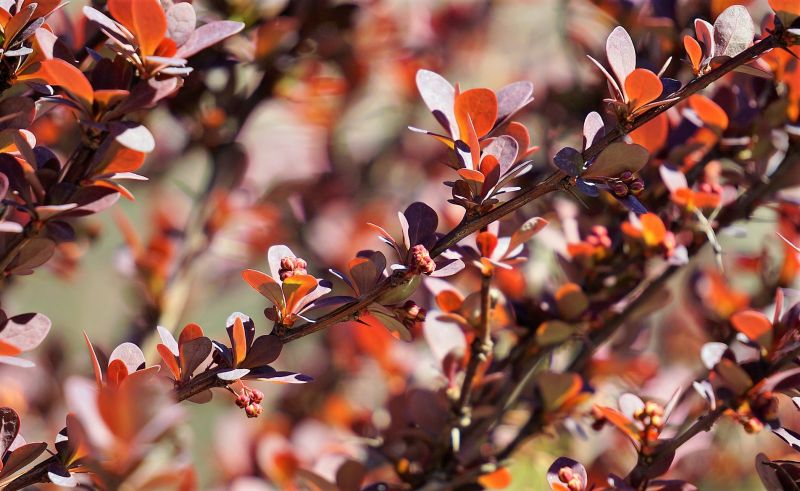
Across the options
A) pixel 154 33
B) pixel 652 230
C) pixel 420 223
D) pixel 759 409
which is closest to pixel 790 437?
pixel 759 409

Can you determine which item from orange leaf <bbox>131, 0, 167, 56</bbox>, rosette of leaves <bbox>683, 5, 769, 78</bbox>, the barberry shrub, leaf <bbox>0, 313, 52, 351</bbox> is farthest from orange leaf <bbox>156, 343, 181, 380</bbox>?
rosette of leaves <bbox>683, 5, 769, 78</bbox>

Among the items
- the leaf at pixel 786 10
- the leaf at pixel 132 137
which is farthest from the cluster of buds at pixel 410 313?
the leaf at pixel 786 10

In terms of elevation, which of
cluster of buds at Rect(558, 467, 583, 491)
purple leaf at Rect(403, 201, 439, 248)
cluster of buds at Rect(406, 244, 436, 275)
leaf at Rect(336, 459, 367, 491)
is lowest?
leaf at Rect(336, 459, 367, 491)

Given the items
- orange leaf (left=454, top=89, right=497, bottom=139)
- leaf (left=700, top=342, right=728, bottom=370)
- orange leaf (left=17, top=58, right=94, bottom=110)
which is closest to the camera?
orange leaf (left=17, top=58, right=94, bottom=110)

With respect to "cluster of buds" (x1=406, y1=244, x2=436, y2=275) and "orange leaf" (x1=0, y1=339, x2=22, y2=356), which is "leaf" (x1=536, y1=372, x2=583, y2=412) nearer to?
"cluster of buds" (x1=406, y1=244, x2=436, y2=275)

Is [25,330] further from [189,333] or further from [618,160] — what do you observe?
[618,160]

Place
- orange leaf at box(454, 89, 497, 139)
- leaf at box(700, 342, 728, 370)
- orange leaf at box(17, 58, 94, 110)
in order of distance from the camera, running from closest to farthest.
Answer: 1. orange leaf at box(17, 58, 94, 110)
2. orange leaf at box(454, 89, 497, 139)
3. leaf at box(700, 342, 728, 370)

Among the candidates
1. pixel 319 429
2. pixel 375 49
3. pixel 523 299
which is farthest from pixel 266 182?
pixel 523 299

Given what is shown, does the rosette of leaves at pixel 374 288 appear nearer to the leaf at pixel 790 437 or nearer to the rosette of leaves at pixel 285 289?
the rosette of leaves at pixel 285 289
